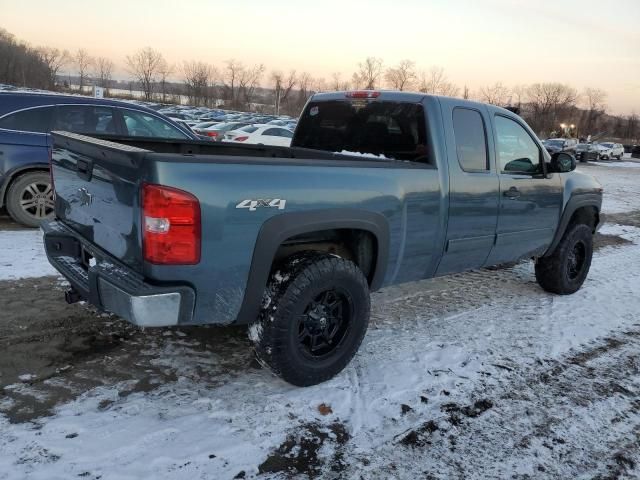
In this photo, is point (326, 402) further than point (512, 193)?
No

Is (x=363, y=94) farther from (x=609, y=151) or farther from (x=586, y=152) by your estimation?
(x=609, y=151)

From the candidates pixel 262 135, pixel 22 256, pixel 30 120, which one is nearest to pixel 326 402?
pixel 22 256

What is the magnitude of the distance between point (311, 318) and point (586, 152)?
1569 inches

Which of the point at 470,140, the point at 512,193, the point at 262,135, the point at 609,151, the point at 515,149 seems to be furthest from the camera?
the point at 609,151

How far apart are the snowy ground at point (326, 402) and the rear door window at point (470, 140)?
142 cm

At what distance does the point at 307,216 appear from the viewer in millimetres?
3031

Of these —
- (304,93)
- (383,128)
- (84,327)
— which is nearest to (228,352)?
(84,327)

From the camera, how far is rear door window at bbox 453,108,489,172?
13.5 ft

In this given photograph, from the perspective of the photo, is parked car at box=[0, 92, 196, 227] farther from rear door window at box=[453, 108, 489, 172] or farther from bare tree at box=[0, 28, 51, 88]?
bare tree at box=[0, 28, 51, 88]

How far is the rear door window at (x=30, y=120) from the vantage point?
6645 millimetres

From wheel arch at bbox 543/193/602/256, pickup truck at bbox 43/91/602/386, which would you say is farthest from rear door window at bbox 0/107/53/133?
wheel arch at bbox 543/193/602/256

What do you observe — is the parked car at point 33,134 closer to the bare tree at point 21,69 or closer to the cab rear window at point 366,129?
the cab rear window at point 366,129

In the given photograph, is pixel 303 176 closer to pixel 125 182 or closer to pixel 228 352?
pixel 125 182

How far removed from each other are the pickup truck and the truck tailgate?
0.04ft
